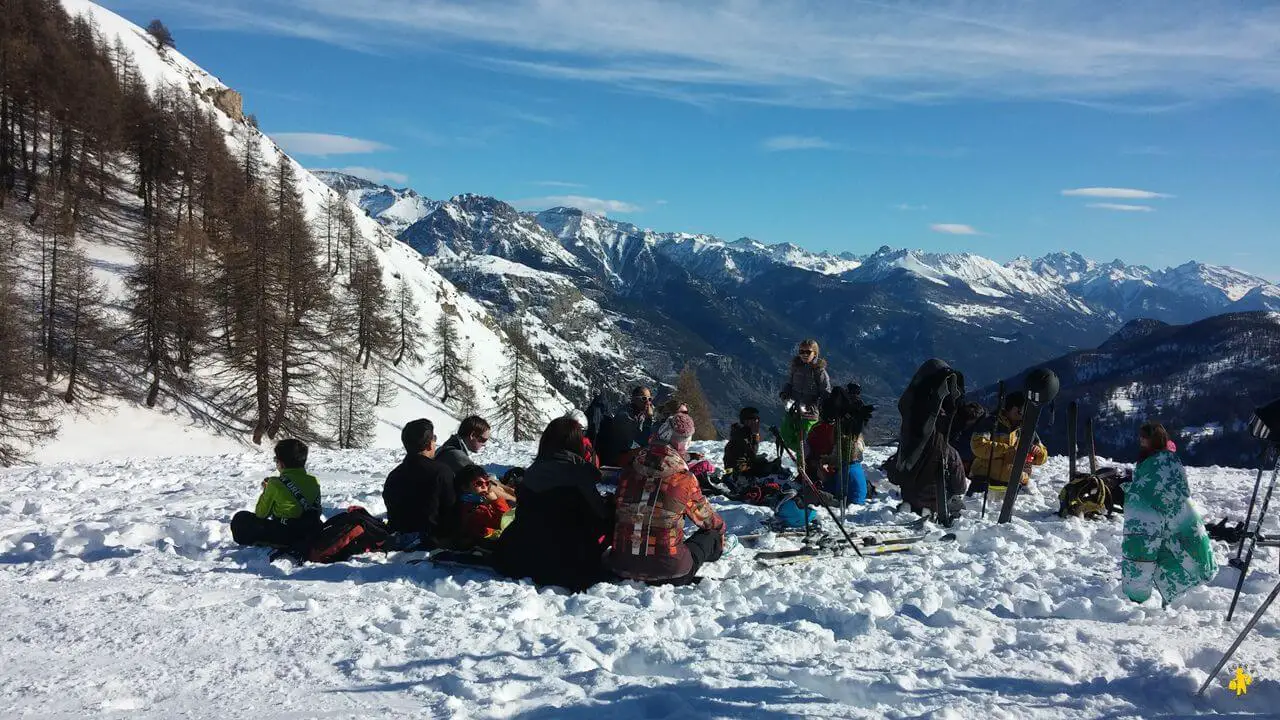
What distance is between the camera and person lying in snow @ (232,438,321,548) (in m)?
8.04

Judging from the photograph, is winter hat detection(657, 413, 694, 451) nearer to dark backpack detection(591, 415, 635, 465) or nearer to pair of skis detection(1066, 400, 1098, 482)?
dark backpack detection(591, 415, 635, 465)

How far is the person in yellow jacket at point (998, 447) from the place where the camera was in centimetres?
1140

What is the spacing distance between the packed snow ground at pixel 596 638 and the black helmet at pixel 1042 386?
2.34 metres

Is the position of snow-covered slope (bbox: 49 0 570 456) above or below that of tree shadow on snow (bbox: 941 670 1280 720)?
above

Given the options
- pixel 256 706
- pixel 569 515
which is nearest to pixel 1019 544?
pixel 569 515

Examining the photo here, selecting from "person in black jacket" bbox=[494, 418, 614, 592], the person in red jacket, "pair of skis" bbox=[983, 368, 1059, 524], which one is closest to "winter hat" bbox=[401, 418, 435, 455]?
the person in red jacket

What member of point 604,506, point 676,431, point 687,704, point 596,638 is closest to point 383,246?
point 676,431

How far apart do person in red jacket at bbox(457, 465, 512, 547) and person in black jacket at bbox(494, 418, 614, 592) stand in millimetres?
944

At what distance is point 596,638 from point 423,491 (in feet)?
10.9

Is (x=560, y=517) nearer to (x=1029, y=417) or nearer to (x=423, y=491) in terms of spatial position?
(x=423, y=491)

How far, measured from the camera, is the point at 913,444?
10070 mm

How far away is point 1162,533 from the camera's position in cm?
641

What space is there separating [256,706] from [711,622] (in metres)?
3.43

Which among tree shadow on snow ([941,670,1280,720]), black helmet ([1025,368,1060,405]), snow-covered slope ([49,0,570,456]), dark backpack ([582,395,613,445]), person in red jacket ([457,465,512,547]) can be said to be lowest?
tree shadow on snow ([941,670,1280,720])
